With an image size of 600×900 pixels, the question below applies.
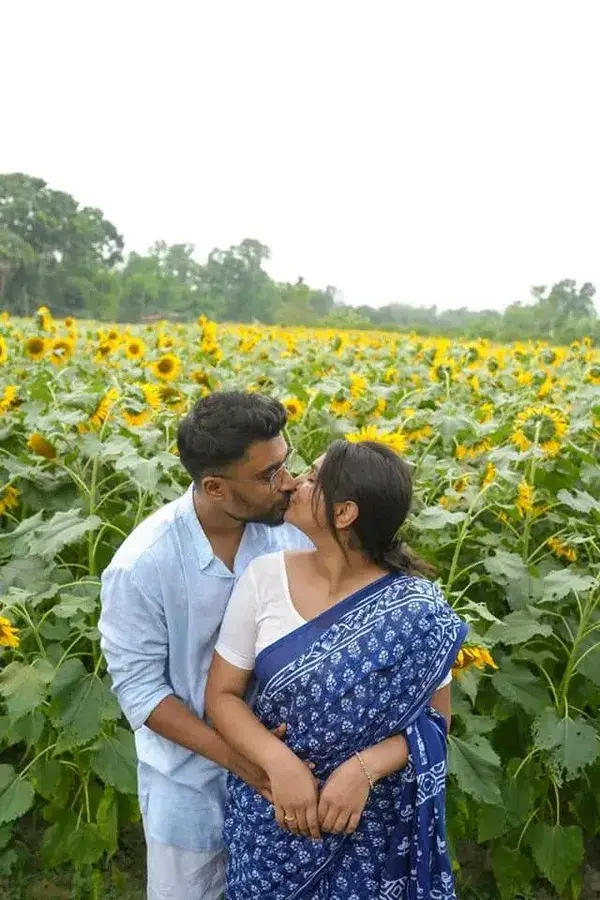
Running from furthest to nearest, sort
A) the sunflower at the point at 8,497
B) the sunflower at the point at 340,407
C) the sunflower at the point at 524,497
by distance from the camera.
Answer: the sunflower at the point at 340,407 → the sunflower at the point at 8,497 → the sunflower at the point at 524,497

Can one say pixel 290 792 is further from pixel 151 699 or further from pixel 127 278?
pixel 127 278

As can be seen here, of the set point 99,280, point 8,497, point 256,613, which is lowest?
point 99,280

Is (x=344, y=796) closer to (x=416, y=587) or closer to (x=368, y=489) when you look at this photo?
(x=416, y=587)

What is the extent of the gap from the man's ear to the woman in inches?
5.2

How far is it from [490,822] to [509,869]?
21 centimetres

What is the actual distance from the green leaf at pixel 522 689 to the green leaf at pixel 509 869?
379 mm

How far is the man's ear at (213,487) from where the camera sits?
1668 millimetres

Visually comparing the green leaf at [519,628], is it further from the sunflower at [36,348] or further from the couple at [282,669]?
the sunflower at [36,348]

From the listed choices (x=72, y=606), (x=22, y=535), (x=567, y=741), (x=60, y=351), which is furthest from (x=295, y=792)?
(x=60, y=351)

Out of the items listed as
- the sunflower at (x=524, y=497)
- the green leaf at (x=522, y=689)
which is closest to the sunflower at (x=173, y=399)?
the sunflower at (x=524, y=497)

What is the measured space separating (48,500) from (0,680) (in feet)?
2.10

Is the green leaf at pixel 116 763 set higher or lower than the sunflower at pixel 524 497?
lower

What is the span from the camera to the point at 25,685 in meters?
2.22

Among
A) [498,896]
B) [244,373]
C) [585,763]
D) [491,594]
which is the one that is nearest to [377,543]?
[585,763]
